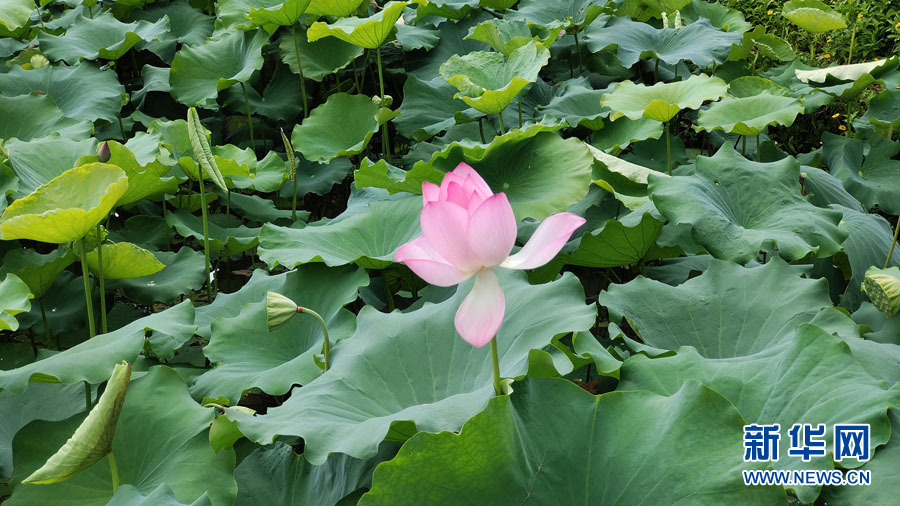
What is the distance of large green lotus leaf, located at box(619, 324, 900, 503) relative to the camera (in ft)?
2.95

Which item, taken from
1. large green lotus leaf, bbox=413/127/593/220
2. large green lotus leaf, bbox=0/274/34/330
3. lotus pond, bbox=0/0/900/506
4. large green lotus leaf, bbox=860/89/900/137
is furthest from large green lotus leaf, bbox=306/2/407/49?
large green lotus leaf, bbox=860/89/900/137

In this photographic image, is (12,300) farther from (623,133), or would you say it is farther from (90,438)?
(623,133)

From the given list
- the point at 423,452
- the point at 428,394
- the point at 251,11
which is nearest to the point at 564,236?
the point at 423,452

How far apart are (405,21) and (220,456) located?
215 cm

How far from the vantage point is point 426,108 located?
241 cm

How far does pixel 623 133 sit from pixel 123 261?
4.27 feet

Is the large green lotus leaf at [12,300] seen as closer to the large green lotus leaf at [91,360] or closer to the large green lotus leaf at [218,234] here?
the large green lotus leaf at [91,360]

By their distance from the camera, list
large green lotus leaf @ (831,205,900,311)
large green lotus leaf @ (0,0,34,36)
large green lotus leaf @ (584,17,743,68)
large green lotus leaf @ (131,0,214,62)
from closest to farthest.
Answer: large green lotus leaf @ (831,205,900,311) < large green lotus leaf @ (584,17,743,68) < large green lotus leaf @ (0,0,34,36) < large green lotus leaf @ (131,0,214,62)

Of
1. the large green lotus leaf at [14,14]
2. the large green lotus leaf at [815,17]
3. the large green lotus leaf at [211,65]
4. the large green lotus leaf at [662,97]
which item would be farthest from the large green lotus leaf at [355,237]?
the large green lotus leaf at [14,14]

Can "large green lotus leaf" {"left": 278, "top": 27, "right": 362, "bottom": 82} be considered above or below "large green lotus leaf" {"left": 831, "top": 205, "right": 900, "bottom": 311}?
below

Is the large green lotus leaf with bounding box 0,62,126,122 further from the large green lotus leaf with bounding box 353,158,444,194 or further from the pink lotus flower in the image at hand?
the pink lotus flower

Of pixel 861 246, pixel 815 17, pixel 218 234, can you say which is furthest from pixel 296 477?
pixel 815 17

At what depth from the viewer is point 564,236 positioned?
2.24 ft

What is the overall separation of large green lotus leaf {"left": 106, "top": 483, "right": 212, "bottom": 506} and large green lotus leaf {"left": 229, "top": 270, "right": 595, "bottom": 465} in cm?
12
